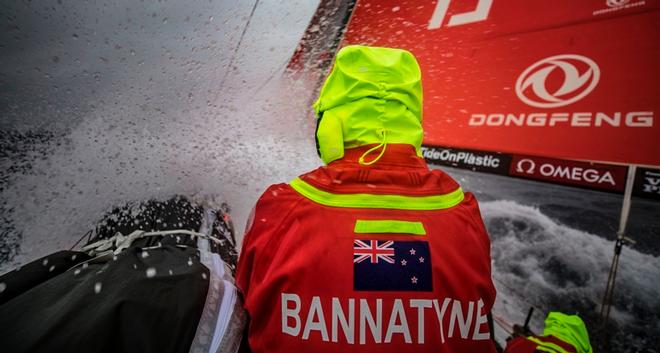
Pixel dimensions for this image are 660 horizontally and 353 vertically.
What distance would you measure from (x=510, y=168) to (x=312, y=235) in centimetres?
237

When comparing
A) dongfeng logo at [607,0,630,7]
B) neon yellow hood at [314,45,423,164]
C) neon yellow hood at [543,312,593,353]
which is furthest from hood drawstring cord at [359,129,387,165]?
dongfeng logo at [607,0,630,7]

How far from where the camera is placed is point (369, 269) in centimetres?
65

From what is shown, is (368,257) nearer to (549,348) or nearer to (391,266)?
(391,266)

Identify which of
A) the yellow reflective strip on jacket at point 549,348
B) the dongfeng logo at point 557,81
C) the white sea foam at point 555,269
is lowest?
the yellow reflective strip on jacket at point 549,348

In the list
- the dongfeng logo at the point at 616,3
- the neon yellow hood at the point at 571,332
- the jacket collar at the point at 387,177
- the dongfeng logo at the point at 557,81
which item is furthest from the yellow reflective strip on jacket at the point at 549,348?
the dongfeng logo at the point at 616,3

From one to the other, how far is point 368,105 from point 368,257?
0.41 meters

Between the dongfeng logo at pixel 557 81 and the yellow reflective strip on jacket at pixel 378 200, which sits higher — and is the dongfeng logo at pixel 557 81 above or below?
above

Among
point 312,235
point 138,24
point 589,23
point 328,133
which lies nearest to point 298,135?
point 138,24

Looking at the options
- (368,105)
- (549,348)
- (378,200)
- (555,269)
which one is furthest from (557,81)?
(378,200)

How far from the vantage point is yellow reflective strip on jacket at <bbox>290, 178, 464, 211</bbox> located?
2.32ft

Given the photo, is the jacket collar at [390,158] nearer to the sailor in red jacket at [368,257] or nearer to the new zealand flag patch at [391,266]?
the sailor in red jacket at [368,257]

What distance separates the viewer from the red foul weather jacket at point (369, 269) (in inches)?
25.0

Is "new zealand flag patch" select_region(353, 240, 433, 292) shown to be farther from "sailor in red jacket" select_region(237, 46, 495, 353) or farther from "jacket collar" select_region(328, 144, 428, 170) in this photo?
"jacket collar" select_region(328, 144, 428, 170)

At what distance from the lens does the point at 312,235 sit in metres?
0.68
